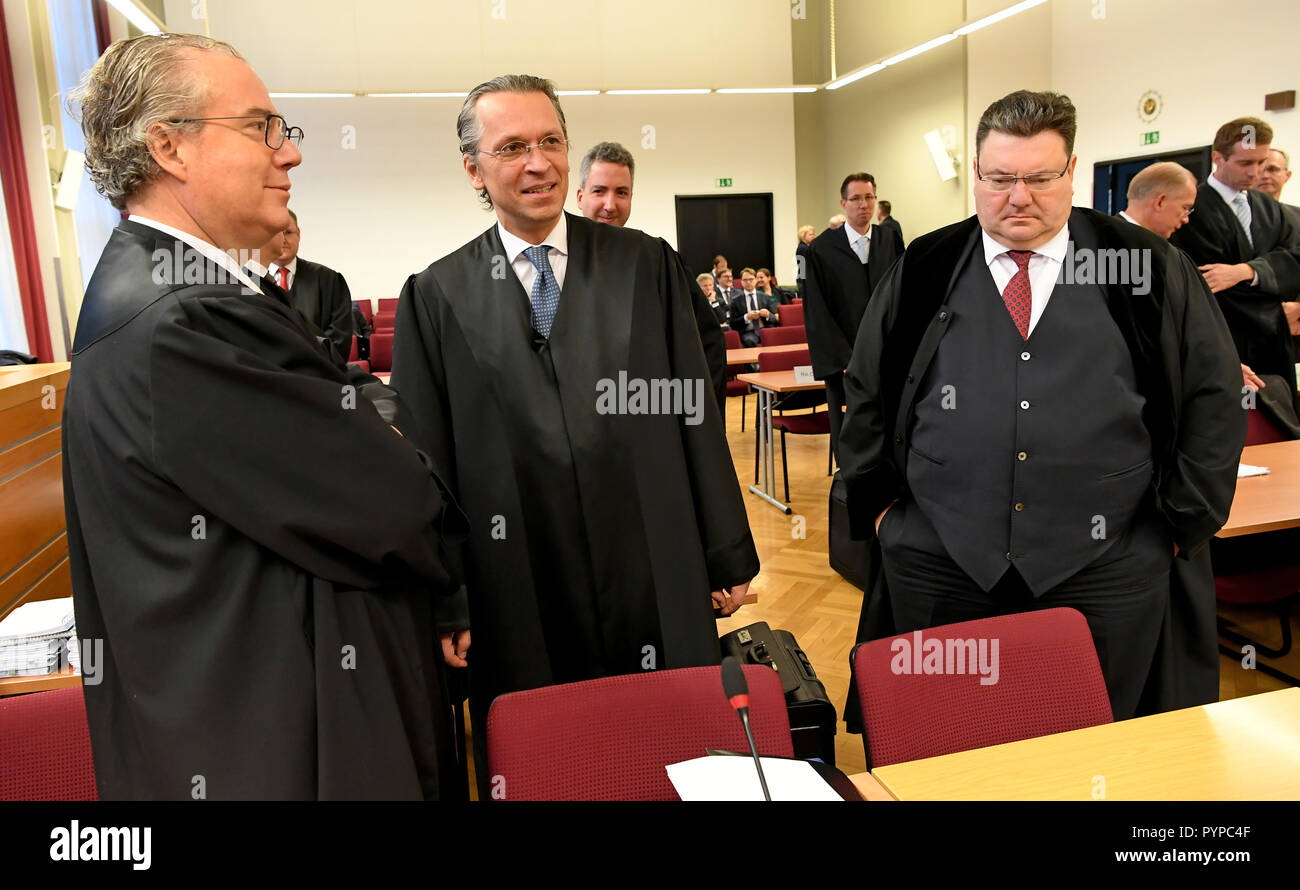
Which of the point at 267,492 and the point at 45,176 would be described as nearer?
the point at 267,492

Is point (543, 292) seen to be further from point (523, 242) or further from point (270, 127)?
point (270, 127)

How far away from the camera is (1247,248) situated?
13.0 feet

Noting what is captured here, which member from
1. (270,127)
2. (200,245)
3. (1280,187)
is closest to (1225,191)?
(1280,187)

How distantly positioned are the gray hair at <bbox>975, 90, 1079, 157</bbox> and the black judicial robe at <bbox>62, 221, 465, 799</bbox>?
1490 millimetres

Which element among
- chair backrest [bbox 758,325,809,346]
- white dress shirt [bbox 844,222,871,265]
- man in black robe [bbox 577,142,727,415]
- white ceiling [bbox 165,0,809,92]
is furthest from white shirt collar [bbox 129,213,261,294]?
white ceiling [bbox 165,0,809,92]

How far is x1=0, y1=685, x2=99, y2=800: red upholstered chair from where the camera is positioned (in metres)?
1.40

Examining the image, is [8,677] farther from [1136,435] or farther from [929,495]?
[1136,435]

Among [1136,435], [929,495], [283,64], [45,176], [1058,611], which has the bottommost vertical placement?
[1058,611]

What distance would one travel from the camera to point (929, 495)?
6.81 ft

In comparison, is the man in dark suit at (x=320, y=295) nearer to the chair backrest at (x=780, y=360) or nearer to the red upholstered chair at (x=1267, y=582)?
the chair backrest at (x=780, y=360)

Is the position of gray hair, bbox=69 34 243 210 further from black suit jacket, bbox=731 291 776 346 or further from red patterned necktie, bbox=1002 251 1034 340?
black suit jacket, bbox=731 291 776 346
